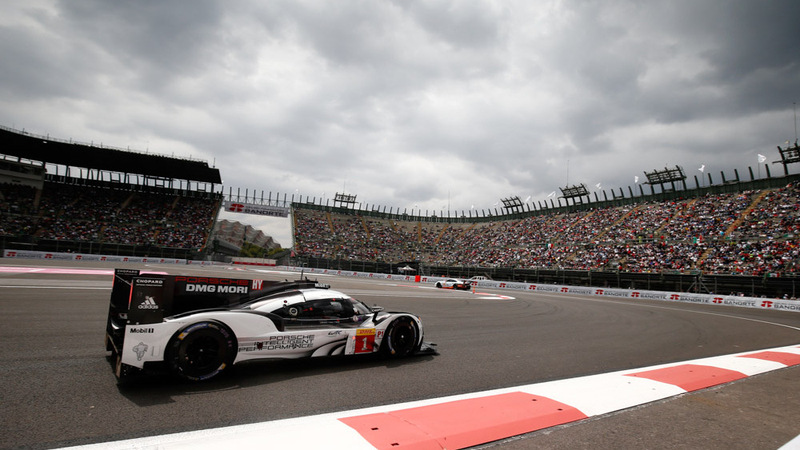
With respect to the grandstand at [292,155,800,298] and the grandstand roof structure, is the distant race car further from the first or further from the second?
the grandstand roof structure

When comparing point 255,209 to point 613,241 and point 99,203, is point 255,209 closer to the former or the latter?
point 99,203

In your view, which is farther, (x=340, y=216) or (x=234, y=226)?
(x=234, y=226)

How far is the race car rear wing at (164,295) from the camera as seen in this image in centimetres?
422

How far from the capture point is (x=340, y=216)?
6388 centimetres

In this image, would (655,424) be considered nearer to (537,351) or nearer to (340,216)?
(537,351)

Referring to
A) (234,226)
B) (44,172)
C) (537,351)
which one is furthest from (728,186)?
(234,226)

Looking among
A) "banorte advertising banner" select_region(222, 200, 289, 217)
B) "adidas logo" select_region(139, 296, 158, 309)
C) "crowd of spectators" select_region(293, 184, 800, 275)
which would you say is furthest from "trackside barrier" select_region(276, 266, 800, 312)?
"banorte advertising banner" select_region(222, 200, 289, 217)

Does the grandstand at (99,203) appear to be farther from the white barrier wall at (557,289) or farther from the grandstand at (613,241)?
the grandstand at (613,241)

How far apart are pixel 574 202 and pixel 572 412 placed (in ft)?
188

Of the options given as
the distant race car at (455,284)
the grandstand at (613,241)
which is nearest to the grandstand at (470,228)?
the grandstand at (613,241)

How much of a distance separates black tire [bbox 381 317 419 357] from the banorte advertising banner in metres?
53.1

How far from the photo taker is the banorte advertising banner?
181ft

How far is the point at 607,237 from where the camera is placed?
4162 cm

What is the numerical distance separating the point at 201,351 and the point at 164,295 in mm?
810
